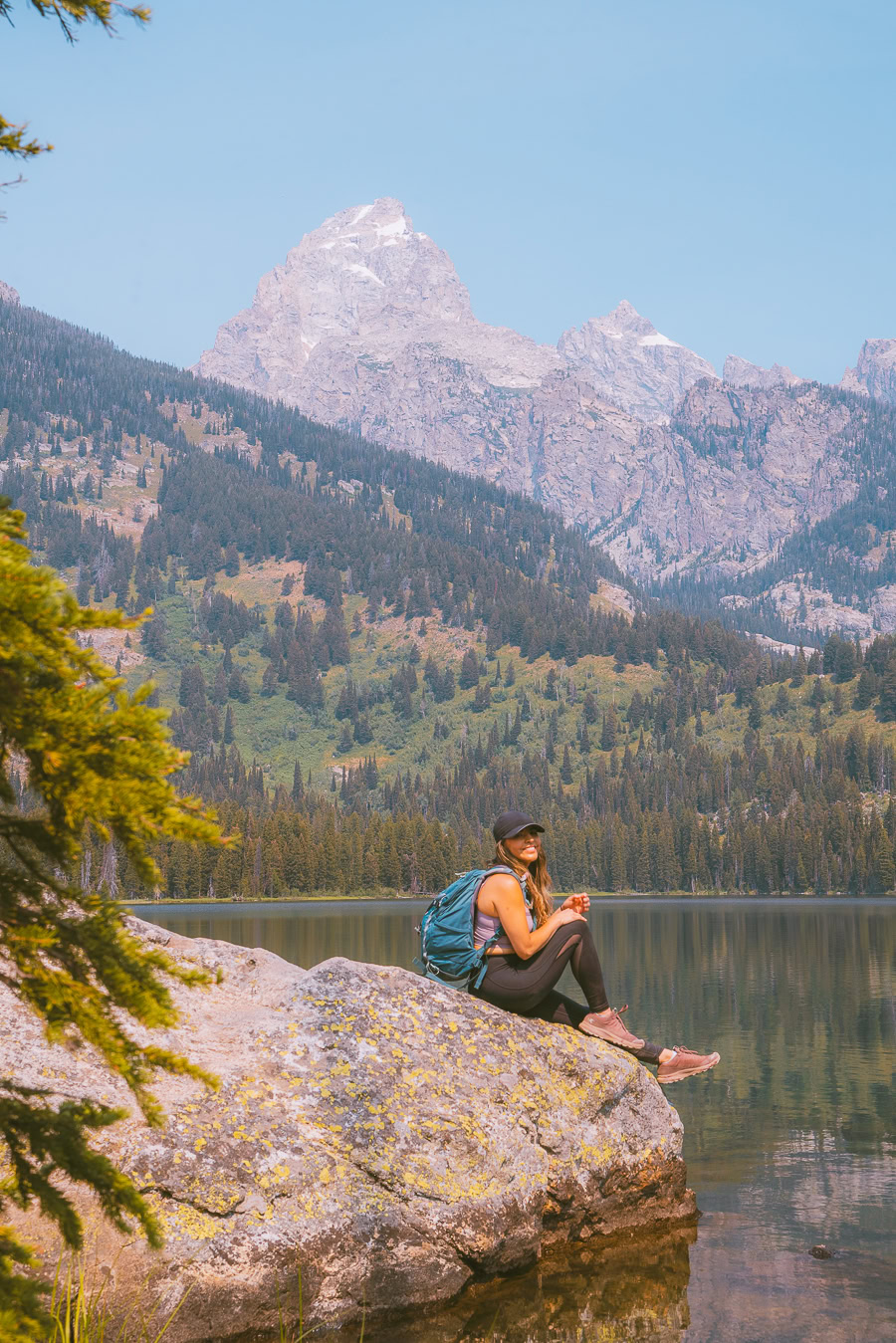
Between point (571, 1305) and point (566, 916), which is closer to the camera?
point (571, 1305)

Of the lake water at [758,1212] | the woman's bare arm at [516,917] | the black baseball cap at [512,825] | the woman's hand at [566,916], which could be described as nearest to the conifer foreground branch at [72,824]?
the lake water at [758,1212]

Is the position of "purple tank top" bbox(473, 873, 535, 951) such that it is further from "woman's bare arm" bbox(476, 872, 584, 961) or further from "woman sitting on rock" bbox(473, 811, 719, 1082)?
"woman's bare arm" bbox(476, 872, 584, 961)

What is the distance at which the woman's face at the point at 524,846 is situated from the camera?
15.9m

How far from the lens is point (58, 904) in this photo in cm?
530

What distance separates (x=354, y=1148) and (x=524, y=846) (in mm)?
4747

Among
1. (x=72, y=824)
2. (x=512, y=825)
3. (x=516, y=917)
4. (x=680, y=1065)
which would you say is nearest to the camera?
(x=72, y=824)

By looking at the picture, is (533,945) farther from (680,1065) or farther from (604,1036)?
(680,1065)

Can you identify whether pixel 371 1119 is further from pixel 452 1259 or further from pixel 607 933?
pixel 607 933

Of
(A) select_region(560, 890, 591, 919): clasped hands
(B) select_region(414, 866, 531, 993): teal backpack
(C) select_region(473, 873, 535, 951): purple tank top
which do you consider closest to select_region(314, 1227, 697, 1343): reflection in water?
(B) select_region(414, 866, 531, 993): teal backpack

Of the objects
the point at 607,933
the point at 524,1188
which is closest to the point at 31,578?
the point at 524,1188

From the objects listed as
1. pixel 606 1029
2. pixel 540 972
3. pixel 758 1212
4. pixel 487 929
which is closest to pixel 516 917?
pixel 487 929

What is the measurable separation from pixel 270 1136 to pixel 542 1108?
3.71 metres

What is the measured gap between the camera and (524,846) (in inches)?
626

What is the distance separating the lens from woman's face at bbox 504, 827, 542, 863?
625 inches
